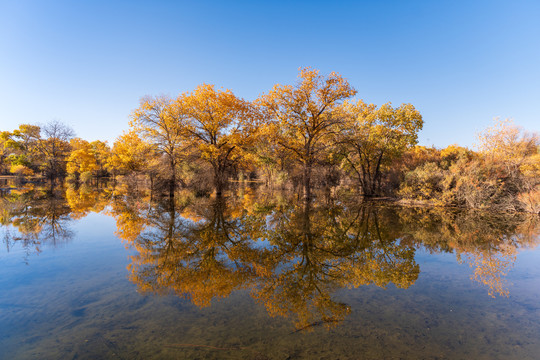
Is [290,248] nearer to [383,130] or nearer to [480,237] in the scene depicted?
[480,237]

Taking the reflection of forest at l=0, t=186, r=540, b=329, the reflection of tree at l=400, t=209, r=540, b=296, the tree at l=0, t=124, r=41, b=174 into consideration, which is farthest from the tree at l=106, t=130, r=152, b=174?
the tree at l=0, t=124, r=41, b=174

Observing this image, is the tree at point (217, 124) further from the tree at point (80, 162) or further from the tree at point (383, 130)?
the tree at point (80, 162)

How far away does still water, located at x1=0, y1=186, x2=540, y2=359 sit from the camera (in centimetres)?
332

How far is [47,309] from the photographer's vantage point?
4.13 meters

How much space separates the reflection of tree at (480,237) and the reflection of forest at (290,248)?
0.04 metres

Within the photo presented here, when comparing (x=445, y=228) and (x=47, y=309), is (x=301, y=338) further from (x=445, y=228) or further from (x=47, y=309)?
(x=445, y=228)

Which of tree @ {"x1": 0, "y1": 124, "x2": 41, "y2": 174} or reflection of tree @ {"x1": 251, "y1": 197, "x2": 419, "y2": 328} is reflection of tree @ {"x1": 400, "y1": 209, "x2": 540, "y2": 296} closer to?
reflection of tree @ {"x1": 251, "y1": 197, "x2": 419, "y2": 328}

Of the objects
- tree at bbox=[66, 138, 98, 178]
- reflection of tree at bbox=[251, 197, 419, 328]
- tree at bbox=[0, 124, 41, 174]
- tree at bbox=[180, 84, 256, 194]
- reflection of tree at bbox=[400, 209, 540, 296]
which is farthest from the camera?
tree at bbox=[0, 124, 41, 174]

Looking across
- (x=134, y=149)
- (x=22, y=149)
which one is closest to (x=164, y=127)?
(x=134, y=149)

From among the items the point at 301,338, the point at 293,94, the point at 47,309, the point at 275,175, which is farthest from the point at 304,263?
the point at 275,175

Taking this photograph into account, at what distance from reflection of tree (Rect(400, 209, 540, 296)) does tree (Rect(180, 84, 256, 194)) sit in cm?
1539

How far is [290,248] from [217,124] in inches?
720

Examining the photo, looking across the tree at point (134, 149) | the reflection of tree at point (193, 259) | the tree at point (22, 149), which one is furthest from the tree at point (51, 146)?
the reflection of tree at point (193, 259)

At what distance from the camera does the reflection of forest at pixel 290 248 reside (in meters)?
5.04
